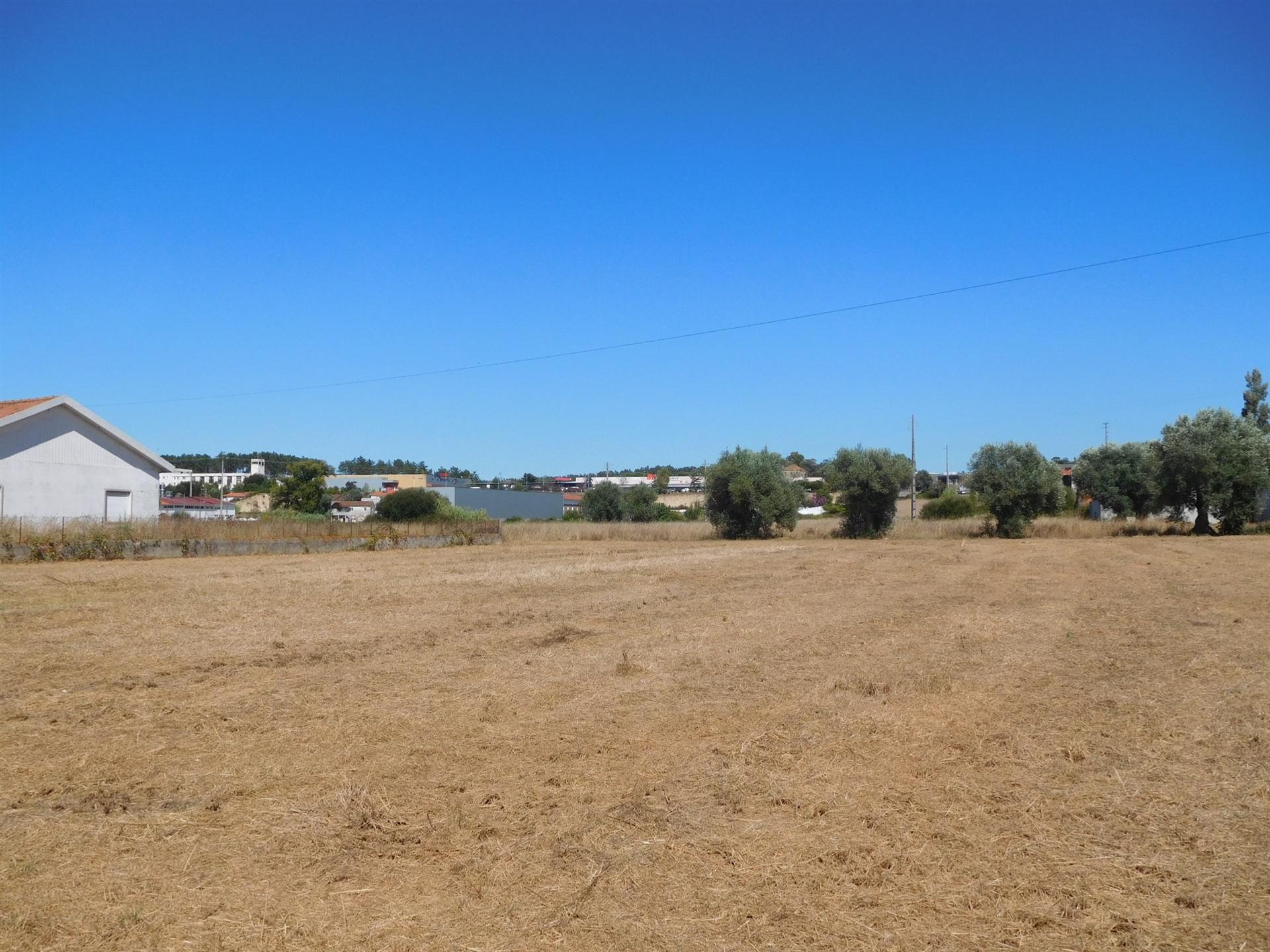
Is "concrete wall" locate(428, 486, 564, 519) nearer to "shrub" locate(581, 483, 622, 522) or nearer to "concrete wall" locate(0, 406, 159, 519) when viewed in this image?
"shrub" locate(581, 483, 622, 522)

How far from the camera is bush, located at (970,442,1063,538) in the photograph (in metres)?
44.1

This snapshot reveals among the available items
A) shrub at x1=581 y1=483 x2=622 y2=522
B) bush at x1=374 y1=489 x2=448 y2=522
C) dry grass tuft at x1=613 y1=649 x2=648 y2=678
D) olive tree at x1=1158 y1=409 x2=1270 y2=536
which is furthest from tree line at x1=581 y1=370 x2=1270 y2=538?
dry grass tuft at x1=613 y1=649 x2=648 y2=678

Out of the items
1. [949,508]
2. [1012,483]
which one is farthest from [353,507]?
[1012,483]

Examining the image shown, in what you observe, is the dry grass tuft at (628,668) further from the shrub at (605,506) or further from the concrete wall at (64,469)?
the shrub at (605,506)

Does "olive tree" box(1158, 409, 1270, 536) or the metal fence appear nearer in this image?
the metal fence

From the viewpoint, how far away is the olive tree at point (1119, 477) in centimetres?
5447

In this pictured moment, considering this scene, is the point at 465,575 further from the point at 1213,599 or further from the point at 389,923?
the point at 389,923

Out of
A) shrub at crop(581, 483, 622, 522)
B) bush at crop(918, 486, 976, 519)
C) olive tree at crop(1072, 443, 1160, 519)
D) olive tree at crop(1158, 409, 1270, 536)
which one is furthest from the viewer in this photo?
shrub at crop(581, 483, 622, 522)

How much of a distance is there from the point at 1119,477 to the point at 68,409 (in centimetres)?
5428

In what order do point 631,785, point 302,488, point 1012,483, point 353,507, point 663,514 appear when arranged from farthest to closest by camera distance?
point 353,507 < point 663,514 < point 302,488 < point 1012,483 < point 631,785

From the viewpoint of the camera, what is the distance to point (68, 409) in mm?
32781

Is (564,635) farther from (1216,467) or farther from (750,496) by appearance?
(1216,467)

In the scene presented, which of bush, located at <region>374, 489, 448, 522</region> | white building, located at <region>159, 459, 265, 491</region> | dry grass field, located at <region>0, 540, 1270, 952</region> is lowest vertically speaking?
dry grass field, located at <region>0, 540, 1270, 952</region>

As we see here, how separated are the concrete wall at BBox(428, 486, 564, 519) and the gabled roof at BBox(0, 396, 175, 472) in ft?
138
